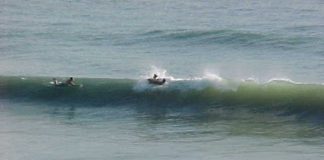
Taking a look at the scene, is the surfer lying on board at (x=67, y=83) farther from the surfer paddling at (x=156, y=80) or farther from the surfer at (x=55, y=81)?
the surfer paddling at (x=156, y=80)

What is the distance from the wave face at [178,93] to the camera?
30.0 meters

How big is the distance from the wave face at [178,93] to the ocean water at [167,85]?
30 millimetres

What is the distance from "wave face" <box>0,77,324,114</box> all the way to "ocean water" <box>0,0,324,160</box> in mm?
30

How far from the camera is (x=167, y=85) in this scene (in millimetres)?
31859

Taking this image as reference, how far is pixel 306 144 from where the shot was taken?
25531 mm

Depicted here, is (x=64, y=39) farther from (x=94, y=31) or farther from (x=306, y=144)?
(x=306, y=144)

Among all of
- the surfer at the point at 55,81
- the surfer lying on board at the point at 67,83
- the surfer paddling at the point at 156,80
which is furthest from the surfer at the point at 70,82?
the surfer paddling at the point at 156,80

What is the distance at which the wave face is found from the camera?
2995 centimetres

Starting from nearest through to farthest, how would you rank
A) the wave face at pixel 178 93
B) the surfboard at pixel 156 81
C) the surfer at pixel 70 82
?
the wave face at pixel 178 93, the surfboard at pixel 156 81, the surfer at pixel 70 82

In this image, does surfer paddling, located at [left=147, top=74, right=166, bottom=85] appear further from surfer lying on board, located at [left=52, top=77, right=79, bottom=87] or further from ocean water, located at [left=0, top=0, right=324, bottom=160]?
surfer lying on board, located at [left=52, top=77, right=79, bottom=87]

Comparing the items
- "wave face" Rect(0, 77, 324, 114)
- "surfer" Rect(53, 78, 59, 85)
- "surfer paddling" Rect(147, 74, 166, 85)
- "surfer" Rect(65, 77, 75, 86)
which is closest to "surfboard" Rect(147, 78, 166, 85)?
"surfer paddling" Rect(147, 74, 166, 85)

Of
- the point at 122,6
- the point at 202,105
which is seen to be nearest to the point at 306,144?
the point at 202,105

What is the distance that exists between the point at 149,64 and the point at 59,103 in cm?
549

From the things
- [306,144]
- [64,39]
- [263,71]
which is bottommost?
[306,144]
